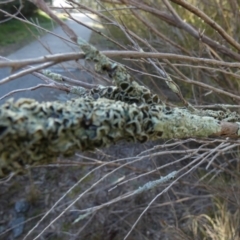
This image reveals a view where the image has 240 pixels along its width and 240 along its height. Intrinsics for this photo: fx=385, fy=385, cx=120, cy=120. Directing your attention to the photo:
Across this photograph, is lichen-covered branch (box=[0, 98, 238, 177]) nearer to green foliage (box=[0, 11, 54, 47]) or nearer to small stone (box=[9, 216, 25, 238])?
small stone (box=[9, 216, 25, 238])

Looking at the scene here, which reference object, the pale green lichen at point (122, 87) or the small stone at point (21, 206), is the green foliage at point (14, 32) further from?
the pale green lichen at point (122, 87)

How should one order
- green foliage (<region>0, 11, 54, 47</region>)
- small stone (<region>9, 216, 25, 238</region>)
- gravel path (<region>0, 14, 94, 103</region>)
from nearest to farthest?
gravel path (<region>0, 14, 94, 103</region>) < small stone (<region>9, 216, 25, 238</region>) < green foliage (<region>0, 11, 54, 47</region>)

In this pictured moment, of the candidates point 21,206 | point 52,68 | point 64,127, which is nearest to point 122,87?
point 64,127

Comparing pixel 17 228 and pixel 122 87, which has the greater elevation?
pixel 122 87

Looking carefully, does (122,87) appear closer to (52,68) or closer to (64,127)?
(64,127)

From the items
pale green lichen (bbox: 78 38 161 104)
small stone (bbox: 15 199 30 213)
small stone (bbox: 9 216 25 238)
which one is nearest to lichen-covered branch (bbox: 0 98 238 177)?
pale green lichen (bbox: 78 38 161 104)

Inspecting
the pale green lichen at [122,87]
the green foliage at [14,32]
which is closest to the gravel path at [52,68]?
the pale green lichen at [122,87]

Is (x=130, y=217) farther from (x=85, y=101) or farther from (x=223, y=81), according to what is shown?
(x=85, y=101)

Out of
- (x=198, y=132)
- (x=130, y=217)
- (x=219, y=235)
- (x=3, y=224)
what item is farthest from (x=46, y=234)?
(x=198, y=132)

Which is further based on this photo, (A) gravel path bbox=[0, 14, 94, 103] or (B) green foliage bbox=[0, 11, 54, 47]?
(B) green foliage bbox=[0, 11, 54, 47]
